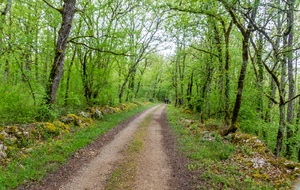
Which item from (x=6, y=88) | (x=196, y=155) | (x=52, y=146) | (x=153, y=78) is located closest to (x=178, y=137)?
(x=196, y=155)

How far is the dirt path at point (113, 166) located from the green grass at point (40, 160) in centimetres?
27

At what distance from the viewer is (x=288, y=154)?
41.4 feet

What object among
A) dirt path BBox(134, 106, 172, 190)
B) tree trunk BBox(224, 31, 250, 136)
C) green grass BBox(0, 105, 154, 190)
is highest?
tree trunk BBox(224, 31, 250, 136)

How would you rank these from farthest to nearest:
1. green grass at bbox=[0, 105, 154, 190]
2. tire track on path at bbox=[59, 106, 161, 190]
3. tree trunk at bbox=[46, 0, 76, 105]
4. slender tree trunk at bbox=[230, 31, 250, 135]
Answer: tree trunk at bbox=[46, 0, 76, 105] → slender tree trunk at bbox=[230, 31, 250, 135] → tire track on path at bbox=[59, 106, 161, 190] → green grass at bbox=[0, 105, 154, 190]

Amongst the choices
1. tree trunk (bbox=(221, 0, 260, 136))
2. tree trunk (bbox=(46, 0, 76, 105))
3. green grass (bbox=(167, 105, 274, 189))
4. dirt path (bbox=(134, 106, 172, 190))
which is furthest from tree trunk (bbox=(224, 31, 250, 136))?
tree trunk (bbox=(46, 0, 76, 105))

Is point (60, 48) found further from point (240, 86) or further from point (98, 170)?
point (240, 86)

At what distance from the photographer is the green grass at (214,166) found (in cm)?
551

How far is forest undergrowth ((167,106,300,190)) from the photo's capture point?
558 cm

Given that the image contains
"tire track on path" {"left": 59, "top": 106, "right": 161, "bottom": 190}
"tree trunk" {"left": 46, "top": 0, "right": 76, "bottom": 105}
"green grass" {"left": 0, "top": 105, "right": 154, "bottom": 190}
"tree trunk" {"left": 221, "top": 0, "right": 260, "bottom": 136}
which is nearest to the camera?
"green grass" {"left": 0, "top": 105, "right": 154, "bottom": 190}

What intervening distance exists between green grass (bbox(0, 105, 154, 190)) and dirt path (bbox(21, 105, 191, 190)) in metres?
0.27

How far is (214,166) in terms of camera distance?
22.1 feet

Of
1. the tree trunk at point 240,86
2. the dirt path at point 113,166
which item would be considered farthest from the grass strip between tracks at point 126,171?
the tree trunk at point 240,86

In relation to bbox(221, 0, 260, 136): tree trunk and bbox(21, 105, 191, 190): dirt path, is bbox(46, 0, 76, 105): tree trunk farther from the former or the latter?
bbox(221, 0, 260, 136): tree trunk

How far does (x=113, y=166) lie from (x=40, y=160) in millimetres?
2192
